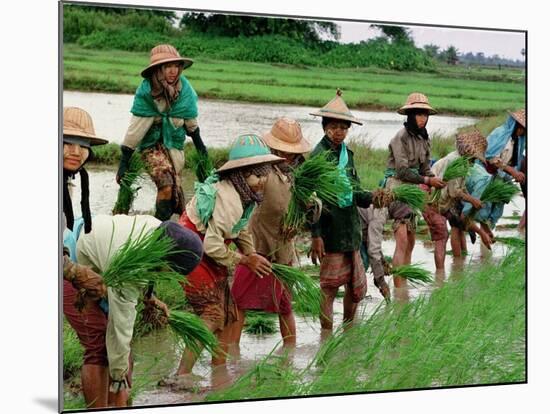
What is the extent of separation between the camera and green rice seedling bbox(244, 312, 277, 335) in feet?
26.0

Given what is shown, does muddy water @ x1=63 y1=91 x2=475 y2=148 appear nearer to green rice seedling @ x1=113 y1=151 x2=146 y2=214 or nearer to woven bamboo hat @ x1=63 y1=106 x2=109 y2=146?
woven bamboo hat @ x1=63 y1=106 x2=109 y2=146

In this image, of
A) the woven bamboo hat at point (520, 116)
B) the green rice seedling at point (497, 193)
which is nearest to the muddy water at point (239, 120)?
the woven bamboo hat at point (520, 116)

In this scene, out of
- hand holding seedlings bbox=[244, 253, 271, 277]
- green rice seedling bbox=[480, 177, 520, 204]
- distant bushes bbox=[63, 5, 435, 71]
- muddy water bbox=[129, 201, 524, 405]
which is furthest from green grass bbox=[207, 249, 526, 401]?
distant bushes bbox=[63, 5, 435, 71]

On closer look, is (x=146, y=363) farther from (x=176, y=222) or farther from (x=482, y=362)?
(x=482, y=362)

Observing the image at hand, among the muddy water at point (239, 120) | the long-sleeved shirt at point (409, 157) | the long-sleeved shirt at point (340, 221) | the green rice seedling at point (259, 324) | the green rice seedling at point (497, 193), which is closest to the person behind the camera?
the muddy water at point (239, 120)

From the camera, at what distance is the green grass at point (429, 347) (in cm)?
800

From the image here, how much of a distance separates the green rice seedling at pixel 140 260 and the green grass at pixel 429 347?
0.79 m

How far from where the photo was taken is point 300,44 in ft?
26.6

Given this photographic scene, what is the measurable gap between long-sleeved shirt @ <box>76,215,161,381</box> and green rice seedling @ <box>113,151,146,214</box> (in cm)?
12

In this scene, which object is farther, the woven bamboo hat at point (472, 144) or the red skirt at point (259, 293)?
the woven bamboo hat at point (472, 144)

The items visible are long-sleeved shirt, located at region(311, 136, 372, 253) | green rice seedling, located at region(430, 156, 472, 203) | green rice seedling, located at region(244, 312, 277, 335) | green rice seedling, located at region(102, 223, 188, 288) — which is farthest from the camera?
green rice seedling, located at region(430, 156, 472, 203)

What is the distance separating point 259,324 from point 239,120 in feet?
3.47

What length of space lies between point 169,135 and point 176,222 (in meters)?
0.45

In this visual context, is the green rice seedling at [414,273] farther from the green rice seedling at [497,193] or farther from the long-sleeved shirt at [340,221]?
the green rice seedling at [497,193]
